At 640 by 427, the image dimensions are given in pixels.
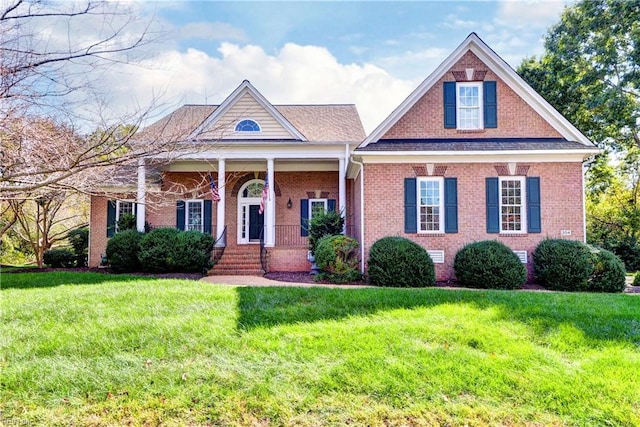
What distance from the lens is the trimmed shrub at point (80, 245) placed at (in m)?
18.6

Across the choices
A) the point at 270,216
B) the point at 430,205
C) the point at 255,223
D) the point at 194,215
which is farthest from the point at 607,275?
the point at 194,215

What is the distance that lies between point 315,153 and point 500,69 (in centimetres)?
694

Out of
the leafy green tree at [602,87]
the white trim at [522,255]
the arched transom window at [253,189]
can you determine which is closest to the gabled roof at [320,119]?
the arched transom window at [253,189]

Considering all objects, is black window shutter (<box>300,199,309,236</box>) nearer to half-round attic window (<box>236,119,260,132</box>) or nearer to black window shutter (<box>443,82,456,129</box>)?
half-round attic window (<box>236,119,260,132</box>)

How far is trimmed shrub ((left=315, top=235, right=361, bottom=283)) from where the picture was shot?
11773 millimetres

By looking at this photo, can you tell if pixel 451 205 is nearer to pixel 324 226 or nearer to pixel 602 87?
pixel 324 226

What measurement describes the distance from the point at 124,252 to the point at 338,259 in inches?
292

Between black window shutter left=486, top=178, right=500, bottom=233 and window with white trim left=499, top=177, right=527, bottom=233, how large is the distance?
0.48 ft

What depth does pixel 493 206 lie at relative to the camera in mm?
12391

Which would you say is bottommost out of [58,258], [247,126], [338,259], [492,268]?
[58,258]

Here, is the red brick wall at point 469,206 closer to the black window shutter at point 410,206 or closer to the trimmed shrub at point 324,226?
the black window shutter at point 410,206

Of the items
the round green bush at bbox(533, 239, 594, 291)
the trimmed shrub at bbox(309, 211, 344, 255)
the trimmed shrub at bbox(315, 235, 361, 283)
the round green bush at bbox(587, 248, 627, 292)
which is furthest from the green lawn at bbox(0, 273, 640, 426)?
the trimmed shrub at bbox(309, 211, 344, 255)

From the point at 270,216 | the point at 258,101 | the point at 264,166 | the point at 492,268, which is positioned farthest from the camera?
the point at 264,166

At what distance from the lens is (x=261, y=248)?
1495 cm
